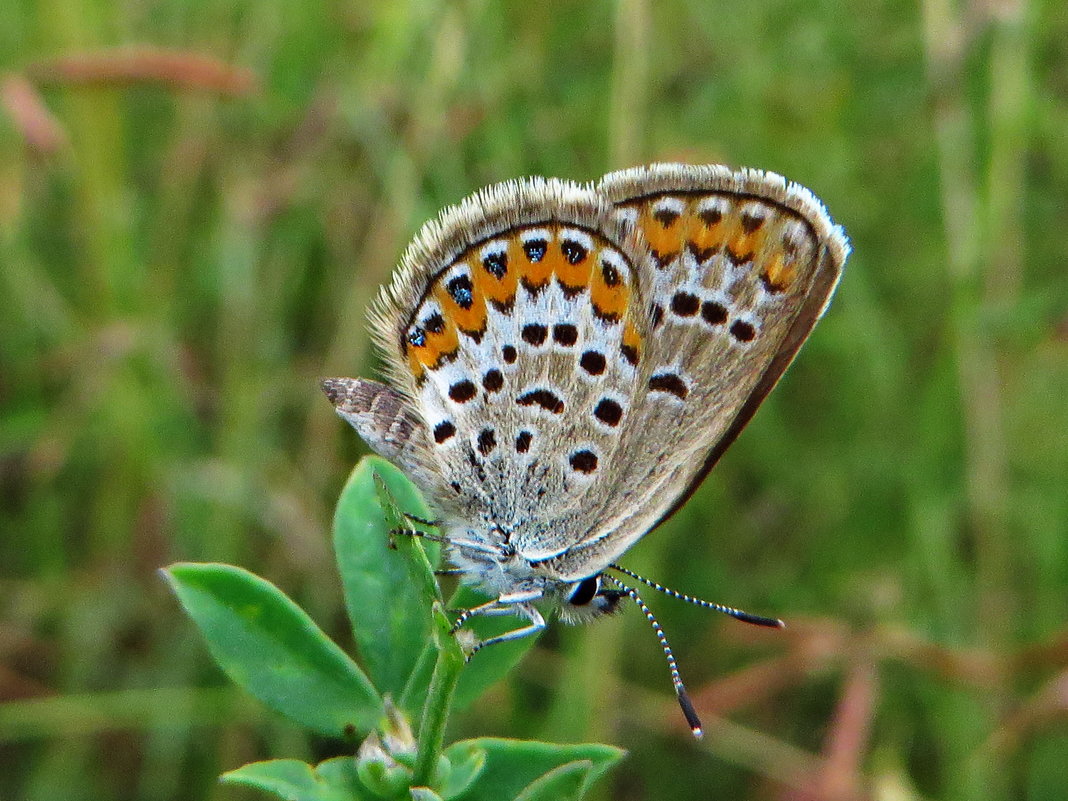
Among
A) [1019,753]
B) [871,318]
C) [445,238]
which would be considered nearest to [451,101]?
[871,318]

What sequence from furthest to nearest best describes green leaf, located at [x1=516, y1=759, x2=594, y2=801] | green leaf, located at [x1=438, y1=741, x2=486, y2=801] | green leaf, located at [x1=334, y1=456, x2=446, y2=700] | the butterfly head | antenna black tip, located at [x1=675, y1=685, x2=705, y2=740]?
the butterfly head, antenna black tip, located at [x1=675, y1=685, x2=705, y2=740], green leaf, located at [x1=334, y1=456, x2=446, y2=700], green leaf, located at [x1=438, y1=741, x2=486, y2=801], green leaf, located at [x1=516, y1=759, x2=594, y2=801]

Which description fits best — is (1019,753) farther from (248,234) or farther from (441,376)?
(248,234)

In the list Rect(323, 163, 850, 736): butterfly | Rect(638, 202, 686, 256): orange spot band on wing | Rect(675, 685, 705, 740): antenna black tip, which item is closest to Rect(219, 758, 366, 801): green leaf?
Rect(675, 685, 705, 740): antenna black tip

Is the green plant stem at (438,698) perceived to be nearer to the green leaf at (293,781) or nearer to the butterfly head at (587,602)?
the green leaf at (293,781)

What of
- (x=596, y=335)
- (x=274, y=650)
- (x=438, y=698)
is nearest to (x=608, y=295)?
(x=596, y=335)

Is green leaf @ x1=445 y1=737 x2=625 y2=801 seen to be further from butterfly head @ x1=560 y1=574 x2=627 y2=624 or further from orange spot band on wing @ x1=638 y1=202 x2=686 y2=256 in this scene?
orange spot band on wing @ x1=638 y1=202 x2=686 y2=256

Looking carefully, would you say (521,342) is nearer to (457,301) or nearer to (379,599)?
(457,301)

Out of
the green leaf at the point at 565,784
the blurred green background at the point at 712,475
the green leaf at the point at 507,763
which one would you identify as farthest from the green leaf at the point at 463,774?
the blurred green background at the point at 712,475
